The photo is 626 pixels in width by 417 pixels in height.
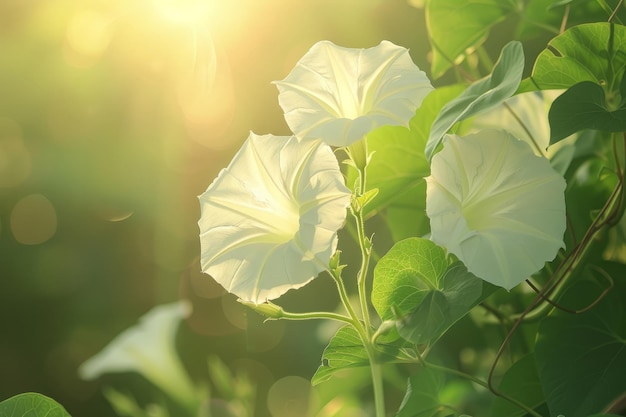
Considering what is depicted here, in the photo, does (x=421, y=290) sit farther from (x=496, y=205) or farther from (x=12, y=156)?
(x=12, y=156)

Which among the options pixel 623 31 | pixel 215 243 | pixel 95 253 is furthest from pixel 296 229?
pixel 95 253

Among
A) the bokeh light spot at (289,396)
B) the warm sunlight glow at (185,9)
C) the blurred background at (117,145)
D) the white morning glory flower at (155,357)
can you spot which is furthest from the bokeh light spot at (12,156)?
the bokeh light spot at (289,396)

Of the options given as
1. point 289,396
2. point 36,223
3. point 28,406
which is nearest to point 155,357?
point 289,396

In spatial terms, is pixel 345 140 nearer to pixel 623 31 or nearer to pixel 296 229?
pixel 296 229

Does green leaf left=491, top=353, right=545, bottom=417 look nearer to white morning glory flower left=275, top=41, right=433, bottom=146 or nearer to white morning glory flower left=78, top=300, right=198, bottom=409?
white morning glory flower left=275, top=41, right=433, bottom=146

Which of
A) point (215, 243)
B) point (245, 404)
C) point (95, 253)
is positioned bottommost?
point (95, 253)
